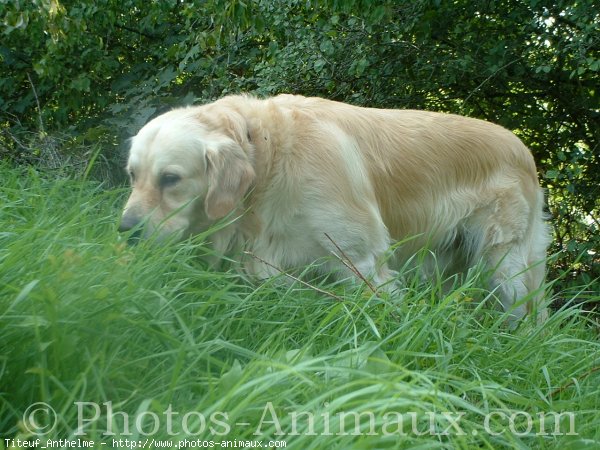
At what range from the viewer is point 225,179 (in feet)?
11.2

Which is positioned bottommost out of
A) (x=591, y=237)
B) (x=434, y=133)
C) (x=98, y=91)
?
(x=591, y=237)

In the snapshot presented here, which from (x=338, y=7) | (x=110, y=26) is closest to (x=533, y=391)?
(x=338, y=7)

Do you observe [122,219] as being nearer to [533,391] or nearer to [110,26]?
[533,391]

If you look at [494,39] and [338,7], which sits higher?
[338,7]

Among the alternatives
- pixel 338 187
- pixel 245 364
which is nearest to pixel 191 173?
pixel 338 187

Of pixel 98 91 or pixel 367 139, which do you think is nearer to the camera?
pixel 367 139

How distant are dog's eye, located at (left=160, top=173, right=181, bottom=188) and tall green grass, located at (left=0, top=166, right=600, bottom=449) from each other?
1.80ft

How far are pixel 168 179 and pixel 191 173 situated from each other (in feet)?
0.34

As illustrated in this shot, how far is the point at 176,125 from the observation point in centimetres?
351

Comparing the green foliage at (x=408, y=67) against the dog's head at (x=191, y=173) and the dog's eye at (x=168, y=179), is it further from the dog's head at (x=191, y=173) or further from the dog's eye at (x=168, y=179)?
the dog's eye at (x=168, y=179)

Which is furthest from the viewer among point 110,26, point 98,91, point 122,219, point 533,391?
point 98,91

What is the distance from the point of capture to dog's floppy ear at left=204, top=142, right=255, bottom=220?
339cm

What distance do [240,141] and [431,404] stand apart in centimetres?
193

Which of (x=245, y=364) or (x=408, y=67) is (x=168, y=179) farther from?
(x=408, y=67)
